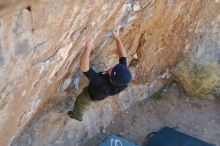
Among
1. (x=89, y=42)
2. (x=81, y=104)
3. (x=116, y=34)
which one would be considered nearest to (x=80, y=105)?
(x=81, y=104)

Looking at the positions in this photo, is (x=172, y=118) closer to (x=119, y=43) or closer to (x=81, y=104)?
(x=81, y=104)

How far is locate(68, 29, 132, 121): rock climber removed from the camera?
4.54 m

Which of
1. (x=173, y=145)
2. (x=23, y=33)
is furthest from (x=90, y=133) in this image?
(x=23, y=33)

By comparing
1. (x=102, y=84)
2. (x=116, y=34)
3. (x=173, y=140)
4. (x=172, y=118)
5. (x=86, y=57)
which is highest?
(x=86, y=57)

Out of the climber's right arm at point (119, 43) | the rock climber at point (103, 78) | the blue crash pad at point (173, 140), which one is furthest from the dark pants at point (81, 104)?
the blue crash pad at point (173, 140)

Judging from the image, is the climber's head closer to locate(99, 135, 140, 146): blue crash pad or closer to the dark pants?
the dark pants

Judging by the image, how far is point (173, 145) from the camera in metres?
5.98

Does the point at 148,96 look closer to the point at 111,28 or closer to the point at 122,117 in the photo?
the point at 122,117

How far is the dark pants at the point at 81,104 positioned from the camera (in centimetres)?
521

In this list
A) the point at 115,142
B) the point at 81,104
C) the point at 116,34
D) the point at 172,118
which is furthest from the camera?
the point at 172,118

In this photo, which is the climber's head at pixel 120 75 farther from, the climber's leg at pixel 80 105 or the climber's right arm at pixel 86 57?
the climber's leg at pixel 80 105

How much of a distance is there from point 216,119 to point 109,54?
198 cm

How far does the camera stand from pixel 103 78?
4746mm

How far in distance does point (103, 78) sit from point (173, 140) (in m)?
1.67
